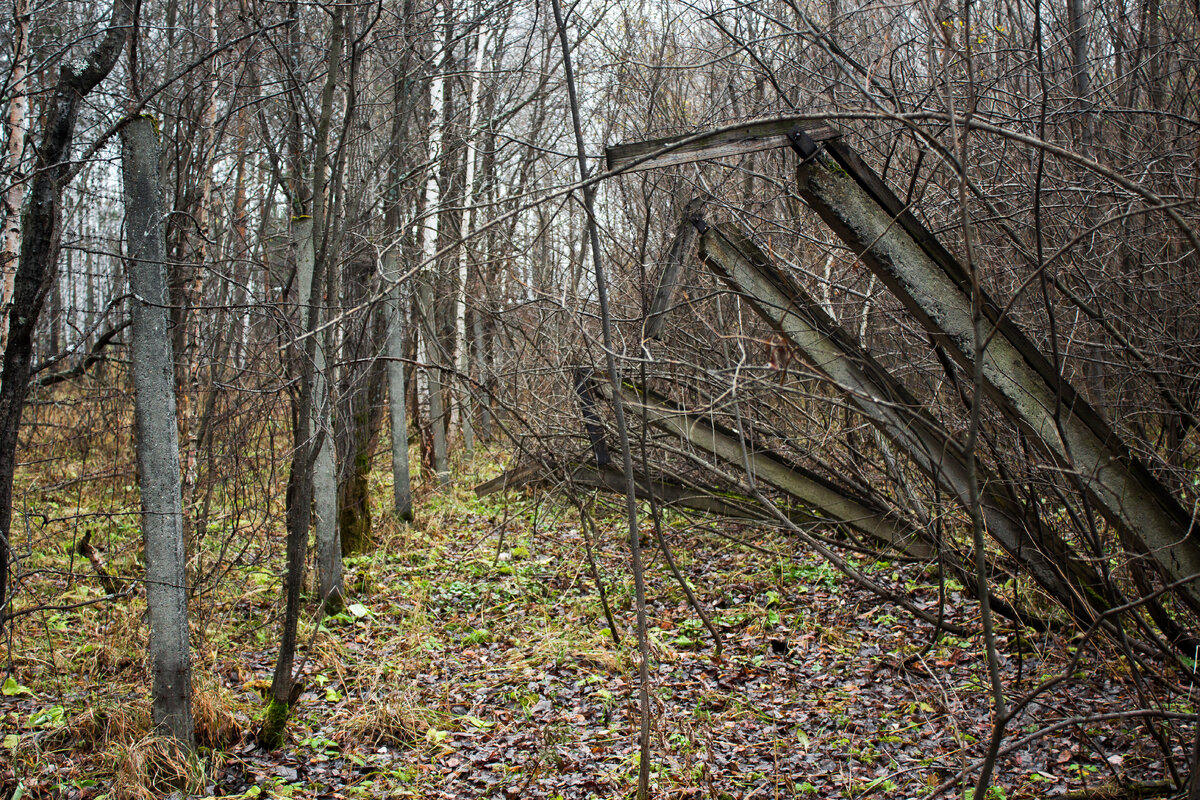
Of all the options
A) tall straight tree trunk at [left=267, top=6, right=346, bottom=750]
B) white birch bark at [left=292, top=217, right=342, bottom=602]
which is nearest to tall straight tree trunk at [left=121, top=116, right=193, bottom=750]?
tall straight tree trunk at [left=267, top=6, right=346, bottom=750]

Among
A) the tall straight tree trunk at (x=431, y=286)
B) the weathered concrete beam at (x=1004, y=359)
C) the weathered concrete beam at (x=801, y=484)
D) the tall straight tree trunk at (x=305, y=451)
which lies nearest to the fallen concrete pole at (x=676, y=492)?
the weathered concrete beam at (x=801, y=484)

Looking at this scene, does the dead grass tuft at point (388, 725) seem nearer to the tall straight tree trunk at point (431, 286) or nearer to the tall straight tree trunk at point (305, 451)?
the tall straight tree trunk at point (305, 451)

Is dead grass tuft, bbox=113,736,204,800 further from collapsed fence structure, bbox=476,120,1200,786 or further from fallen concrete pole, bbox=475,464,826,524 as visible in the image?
fallen concrete pole, bbox=475,464,826,524

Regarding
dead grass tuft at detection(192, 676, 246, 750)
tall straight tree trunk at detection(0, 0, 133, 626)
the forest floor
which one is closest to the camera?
tall straight tree trunk at detection(0, 0, 133, 626)

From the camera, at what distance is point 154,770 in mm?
4188

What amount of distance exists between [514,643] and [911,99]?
16.0ft

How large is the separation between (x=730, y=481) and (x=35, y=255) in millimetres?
3648

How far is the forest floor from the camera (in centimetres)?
418

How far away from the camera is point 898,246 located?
3.88m

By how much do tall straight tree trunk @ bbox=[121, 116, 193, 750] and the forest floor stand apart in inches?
28.9

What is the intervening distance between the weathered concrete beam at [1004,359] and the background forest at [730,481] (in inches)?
0.7

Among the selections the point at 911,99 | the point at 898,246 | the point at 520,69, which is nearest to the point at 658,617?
the point at 898,246

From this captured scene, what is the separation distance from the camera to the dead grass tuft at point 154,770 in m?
4.05

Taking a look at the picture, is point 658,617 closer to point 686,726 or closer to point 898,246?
point 686,726
